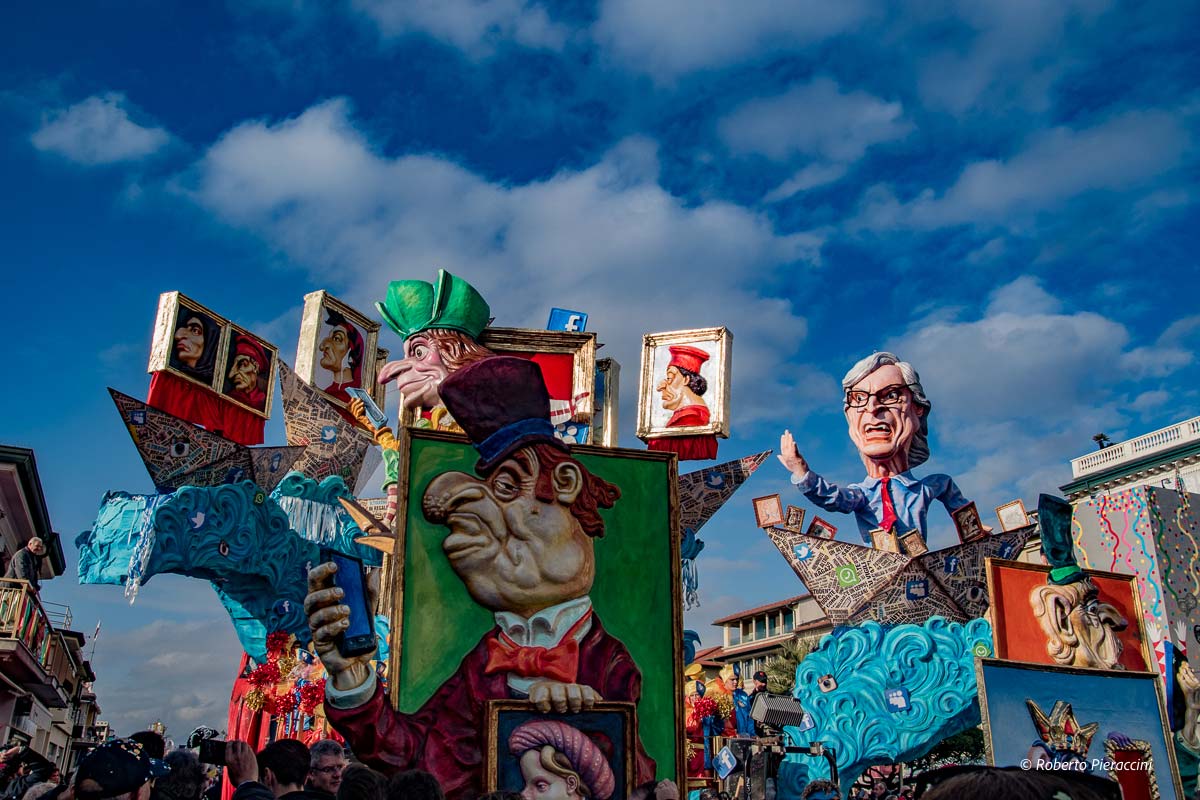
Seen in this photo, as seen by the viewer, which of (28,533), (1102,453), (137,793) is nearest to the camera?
(137,793)

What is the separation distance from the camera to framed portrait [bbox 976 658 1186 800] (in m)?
10.2

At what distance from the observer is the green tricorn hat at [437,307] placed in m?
12.1

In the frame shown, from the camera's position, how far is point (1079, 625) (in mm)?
11266

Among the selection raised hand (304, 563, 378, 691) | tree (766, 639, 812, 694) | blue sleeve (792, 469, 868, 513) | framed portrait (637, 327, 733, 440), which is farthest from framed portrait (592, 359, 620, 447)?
tree (766, 639, 812, 694)

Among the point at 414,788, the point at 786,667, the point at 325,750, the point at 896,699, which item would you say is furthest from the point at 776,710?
the point at 786,667

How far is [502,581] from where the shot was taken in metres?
6.67

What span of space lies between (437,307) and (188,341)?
341 cm

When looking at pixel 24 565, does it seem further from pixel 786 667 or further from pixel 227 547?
pixel 786 667

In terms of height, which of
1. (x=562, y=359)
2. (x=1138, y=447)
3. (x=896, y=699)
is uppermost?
(x=1138, y=447)

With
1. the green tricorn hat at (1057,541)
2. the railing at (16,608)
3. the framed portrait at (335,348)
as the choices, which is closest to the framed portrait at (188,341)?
the framed portrait at (335,348)

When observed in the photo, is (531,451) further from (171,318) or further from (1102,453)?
(1102,453)

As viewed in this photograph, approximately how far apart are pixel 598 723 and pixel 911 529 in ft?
31.9

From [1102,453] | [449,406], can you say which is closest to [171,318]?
[449,406]

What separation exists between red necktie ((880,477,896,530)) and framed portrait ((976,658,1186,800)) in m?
4.39
